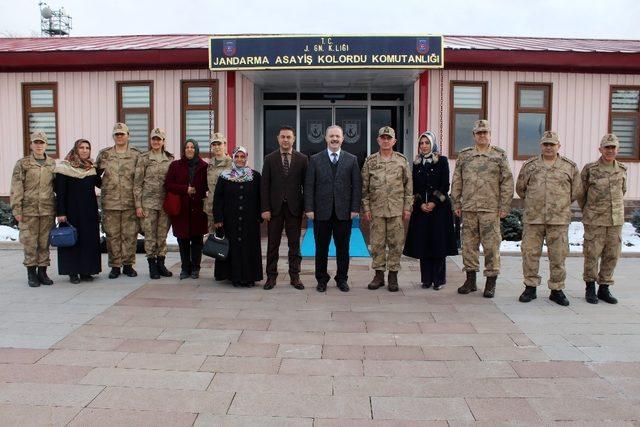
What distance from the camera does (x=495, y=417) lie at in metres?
2.97

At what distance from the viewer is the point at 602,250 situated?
5586 millimetres

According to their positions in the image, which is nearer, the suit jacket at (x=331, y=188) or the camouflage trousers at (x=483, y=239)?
the camouflage trousers at (x=483, y=239)

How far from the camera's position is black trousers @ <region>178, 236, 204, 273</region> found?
665cm

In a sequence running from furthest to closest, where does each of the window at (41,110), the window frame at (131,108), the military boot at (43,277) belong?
the window at (41,110), the window frame at (131,108), the military boot at (43,277)

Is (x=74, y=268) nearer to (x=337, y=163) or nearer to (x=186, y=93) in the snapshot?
(x=337, y=163)

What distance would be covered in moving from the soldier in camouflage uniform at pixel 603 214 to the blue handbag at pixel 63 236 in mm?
5391

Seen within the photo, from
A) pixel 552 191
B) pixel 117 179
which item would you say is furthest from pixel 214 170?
pixel 552 191

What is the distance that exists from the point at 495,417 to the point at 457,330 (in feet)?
5.39

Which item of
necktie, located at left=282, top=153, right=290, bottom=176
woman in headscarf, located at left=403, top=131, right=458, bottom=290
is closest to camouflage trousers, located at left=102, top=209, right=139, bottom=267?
necktie, located at left=282, top=153, right=290, bottom=176

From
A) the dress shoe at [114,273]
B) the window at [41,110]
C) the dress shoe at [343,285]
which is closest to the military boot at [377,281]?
the dress shoe at [343,285]

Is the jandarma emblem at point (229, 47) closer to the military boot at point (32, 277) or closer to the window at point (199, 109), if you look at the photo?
the window at point (199, 109)

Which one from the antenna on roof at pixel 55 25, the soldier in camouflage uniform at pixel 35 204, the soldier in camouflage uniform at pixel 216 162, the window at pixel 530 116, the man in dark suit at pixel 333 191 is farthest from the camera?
the antenna on roof at pixel 55 25

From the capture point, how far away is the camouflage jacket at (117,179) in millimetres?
6449

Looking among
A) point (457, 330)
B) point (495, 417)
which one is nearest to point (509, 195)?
point (457, 330)
